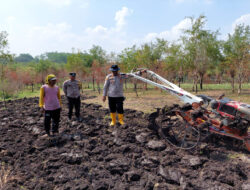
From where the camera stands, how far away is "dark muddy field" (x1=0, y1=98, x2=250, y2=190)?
3012mm

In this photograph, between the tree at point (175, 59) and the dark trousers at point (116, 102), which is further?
the tree at point (175, 59)

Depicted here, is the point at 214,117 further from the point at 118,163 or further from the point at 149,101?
the point at 149,101

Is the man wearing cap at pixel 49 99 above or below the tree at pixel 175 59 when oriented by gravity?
below

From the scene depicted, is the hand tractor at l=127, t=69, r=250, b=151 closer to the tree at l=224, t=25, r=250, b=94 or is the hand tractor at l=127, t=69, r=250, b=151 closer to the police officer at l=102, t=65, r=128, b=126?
the police officer at l=102, t=65, r=128, b=126

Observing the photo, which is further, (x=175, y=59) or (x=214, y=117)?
(x=175, y=59)

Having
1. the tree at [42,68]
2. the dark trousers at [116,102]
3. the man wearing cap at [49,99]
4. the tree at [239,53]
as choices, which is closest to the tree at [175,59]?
the tree at [239,53]

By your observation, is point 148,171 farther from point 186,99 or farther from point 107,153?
point 186,99

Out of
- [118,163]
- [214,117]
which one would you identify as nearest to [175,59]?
[214,117]

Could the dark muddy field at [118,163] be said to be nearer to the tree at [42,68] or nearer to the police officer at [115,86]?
the police officer at [115,86]

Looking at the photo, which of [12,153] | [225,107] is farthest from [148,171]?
[12,153]

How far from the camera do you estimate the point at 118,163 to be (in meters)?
3.54

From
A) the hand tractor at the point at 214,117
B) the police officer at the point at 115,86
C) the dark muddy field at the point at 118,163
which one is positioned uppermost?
the police officer at the point at 115,86

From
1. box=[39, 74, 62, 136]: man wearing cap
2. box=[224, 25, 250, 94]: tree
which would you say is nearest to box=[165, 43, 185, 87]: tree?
box=[224, 25, 250, 94]: tree

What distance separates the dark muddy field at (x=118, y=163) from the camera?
3.01 meters
